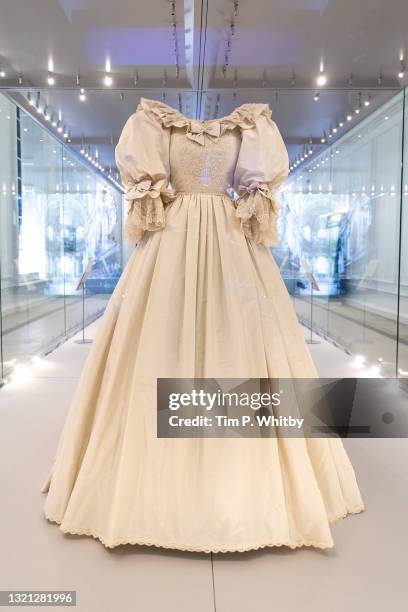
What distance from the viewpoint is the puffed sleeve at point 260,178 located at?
165 cm

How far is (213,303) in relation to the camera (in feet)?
5.15

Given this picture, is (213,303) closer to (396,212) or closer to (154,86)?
(154,86)

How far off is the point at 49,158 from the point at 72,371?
209 cm

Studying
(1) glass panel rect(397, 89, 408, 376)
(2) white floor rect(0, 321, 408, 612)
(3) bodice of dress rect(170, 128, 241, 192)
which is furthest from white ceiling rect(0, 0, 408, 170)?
(2) white floor rect(0, 321, 408, 612)

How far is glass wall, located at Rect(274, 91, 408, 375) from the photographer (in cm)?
381

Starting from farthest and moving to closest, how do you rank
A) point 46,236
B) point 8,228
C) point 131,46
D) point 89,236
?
point 46,236
point 89,236
point 8,228
point 131,46

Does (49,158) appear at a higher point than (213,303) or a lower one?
higher

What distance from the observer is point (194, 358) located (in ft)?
4.99

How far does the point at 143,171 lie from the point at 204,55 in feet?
6.39

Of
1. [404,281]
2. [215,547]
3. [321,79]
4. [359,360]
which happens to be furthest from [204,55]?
[215,547]

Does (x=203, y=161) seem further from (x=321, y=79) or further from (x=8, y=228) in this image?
(x=8, y=228)

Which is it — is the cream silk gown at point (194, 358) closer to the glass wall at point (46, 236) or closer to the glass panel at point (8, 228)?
the glass wall at point (46, 236)

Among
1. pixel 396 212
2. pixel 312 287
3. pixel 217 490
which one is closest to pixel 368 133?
pixel 396 212

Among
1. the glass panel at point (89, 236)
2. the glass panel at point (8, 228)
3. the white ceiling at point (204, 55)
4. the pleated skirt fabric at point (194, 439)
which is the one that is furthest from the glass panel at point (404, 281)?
the glass panel at point (8, 228)
